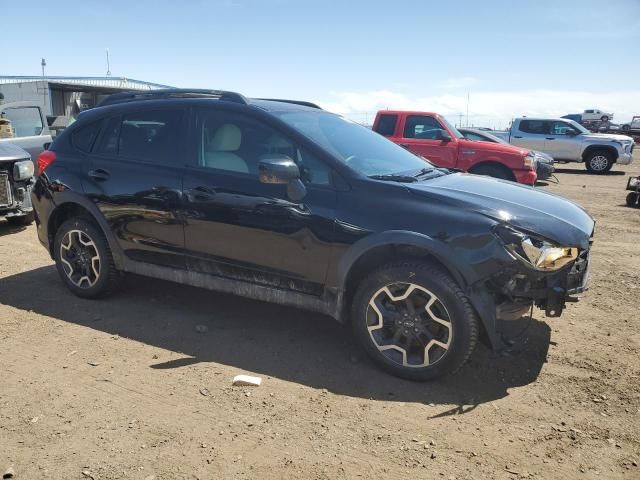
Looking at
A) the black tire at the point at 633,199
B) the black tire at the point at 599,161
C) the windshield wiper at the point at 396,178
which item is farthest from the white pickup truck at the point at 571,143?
the windshield wiper at the point at 396,178

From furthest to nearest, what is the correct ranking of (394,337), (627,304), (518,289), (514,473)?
1. (627,304)
2. (394,337)
3. (518,289)
4. (514,473)

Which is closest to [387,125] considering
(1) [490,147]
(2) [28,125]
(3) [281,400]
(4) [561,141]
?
(1) [490,147]

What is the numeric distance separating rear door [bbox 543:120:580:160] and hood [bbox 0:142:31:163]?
1620 centimetres

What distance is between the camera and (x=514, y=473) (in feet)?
8.34

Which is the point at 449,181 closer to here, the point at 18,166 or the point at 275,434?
the point at 275,434

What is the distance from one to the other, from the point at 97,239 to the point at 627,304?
484 centimetres

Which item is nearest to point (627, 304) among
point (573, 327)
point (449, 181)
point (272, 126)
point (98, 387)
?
point (573, 327)

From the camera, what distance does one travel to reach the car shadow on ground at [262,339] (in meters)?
3.37

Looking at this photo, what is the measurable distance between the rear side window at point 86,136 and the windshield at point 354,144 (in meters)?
1.83

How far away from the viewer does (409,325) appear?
11.0ft

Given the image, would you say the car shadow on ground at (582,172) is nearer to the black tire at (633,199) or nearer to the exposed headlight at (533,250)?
the black tire at (633,199)

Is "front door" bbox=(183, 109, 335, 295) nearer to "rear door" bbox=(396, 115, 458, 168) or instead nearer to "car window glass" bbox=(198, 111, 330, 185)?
"car window glass" bbox=(198, 111, 330, 185)

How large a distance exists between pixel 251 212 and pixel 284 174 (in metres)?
0.44

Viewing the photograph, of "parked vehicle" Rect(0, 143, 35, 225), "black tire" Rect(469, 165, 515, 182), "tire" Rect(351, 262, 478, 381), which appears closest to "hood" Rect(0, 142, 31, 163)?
"parked vehicle" Rect(0, 143, 35, 225)
